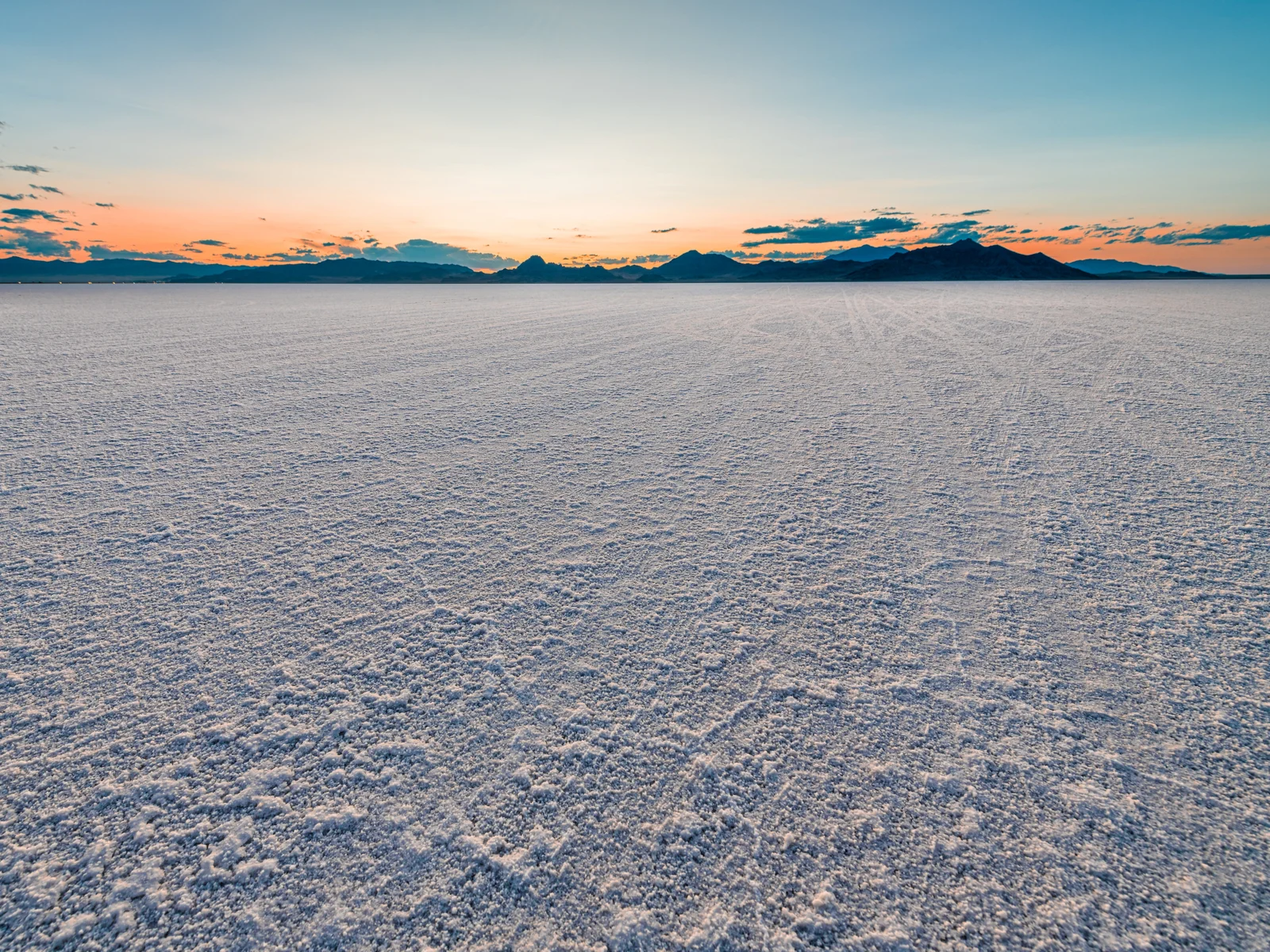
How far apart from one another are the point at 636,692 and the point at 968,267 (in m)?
231

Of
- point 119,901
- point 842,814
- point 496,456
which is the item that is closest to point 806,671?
point 842,814

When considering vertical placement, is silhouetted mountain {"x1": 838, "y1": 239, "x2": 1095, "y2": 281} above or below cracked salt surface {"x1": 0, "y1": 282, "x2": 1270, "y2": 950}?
above

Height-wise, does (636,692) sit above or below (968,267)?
below

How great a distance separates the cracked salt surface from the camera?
1.47 meters

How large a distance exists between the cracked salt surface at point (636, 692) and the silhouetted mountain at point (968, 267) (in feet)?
653

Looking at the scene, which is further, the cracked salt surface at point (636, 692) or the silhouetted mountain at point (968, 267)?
the silhouetted mountain at point (968, 267)

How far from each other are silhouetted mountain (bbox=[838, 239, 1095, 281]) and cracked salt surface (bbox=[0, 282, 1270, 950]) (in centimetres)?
19910

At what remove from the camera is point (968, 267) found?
190625 millimetres

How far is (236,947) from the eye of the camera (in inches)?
53.7

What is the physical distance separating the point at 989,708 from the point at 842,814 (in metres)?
0.79

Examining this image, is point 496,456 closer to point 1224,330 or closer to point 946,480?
point 946,480

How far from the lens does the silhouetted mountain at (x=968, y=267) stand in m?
183

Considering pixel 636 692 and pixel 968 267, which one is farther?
pixel 968 267

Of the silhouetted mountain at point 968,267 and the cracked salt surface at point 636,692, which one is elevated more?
the silhouetted mountain at point 968,267
